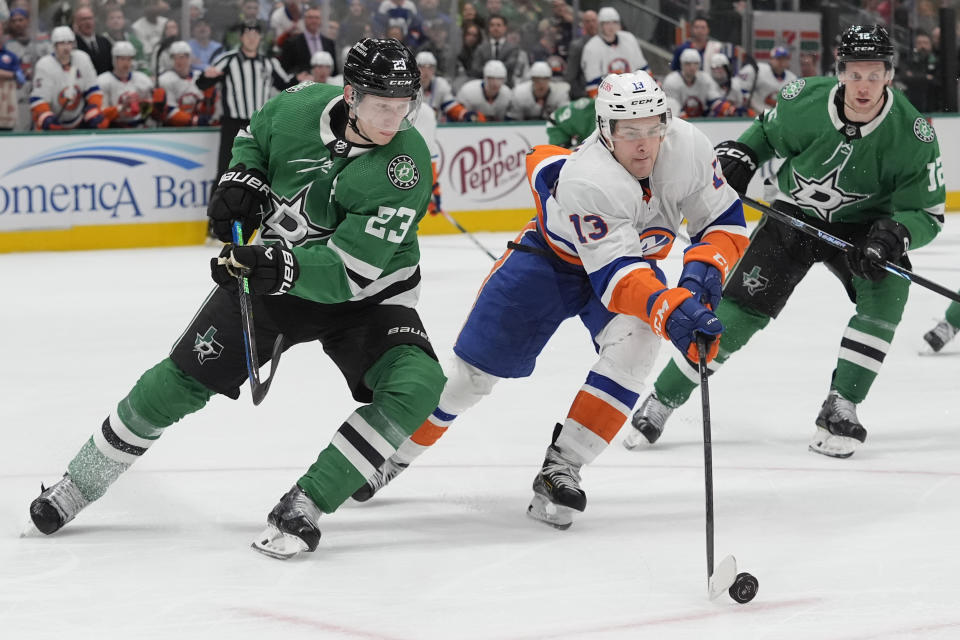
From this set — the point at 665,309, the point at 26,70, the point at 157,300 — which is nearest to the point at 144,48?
the point at 26,70

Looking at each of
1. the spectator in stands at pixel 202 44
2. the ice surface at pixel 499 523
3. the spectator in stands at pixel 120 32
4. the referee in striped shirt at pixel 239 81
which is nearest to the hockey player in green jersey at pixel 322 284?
the ice surface at pixel 499 523

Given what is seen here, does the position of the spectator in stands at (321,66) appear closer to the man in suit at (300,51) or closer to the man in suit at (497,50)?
the man in suit at (300,51)

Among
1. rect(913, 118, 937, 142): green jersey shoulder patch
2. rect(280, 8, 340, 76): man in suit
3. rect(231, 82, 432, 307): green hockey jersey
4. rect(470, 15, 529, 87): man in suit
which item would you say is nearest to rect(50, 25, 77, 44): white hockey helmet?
rect(280, 8, 340, 76): man in suit

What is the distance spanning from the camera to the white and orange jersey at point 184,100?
27.6 feet

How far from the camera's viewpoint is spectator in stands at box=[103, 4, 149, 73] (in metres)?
8.63

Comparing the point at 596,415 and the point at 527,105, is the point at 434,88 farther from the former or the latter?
the point at 596,415

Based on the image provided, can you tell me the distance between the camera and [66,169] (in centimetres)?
792

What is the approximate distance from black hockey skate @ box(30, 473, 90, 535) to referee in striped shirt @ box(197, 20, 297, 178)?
5.42 metres

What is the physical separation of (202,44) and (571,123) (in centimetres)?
268

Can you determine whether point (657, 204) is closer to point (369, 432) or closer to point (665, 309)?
point (665, 309)

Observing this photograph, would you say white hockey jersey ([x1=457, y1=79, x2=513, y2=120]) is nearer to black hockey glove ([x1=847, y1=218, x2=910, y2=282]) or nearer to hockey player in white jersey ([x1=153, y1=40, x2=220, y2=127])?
hockey player in white jersey ([x1=153, y1=40, x2=220, y2=127])

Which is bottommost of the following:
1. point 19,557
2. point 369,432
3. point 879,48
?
point 19,557

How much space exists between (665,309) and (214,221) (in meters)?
0.93

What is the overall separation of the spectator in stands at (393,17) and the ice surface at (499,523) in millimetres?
4840
